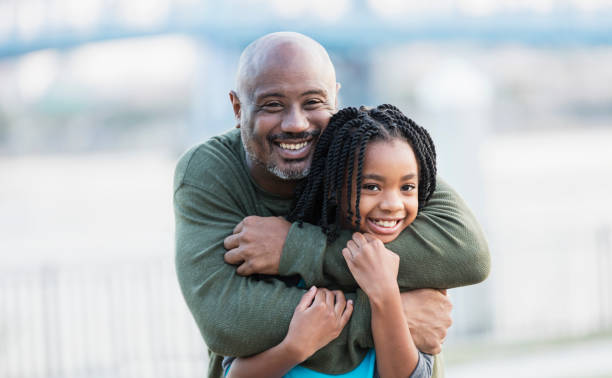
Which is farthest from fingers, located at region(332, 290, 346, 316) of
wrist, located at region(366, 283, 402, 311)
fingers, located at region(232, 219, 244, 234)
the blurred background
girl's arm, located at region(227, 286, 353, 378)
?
the blurred background

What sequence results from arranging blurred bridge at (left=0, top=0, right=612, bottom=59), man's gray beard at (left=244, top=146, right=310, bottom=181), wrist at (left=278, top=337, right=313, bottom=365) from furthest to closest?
blurred bridge at (left=0, top=0, right=612, bottom=59) → man's gray beard at (left=244, top=146, right=310, bottom=181) → wrist at (left=278, top=337, right=313, bottom=365)

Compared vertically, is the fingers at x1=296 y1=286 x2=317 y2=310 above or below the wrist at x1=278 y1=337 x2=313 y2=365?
above

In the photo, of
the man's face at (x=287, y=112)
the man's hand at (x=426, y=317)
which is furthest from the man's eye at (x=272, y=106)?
the man's hand at (x=426, y=317)

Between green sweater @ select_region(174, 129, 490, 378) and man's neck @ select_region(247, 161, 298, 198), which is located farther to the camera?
man's neck @ select_region(247, 161, 298, 198)

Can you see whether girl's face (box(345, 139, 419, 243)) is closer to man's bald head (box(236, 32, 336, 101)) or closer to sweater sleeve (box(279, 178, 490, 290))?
sweater sleeve (box(279, 178, 490, 290))

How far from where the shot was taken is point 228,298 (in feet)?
5.58

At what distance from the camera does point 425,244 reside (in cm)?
179

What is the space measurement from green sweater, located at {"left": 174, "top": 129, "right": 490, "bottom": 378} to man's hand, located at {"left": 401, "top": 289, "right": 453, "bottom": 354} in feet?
0.11

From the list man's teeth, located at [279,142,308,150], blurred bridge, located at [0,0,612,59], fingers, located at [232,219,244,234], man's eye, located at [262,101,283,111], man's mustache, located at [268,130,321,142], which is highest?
blurred bridge, located at [0,0,612,59]

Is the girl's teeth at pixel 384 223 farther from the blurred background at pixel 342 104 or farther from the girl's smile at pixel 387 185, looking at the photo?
the blurred background at pixel 342 104

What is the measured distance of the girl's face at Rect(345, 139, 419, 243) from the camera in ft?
5.59

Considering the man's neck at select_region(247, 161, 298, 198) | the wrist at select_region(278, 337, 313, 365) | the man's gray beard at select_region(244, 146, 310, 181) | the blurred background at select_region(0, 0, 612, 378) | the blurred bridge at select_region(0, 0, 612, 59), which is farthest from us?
the blurred bridge at select_region(0, 0, 612, 59)

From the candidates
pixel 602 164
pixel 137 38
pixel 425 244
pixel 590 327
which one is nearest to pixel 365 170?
pixel 425 244

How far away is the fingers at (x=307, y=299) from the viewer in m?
1.67
